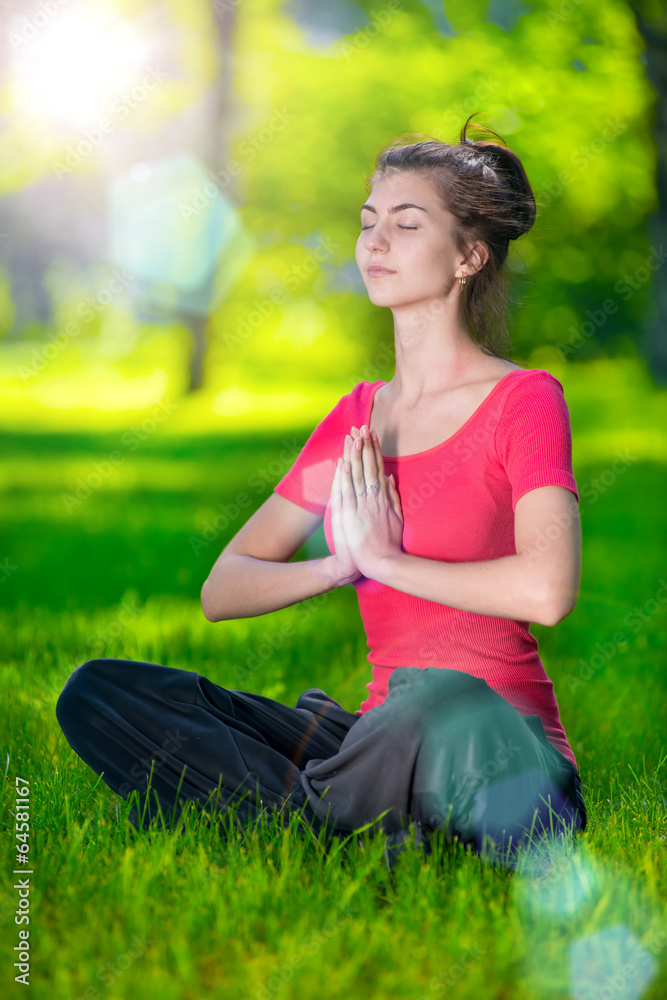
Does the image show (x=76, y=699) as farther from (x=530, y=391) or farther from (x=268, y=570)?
(x=530, y=391)

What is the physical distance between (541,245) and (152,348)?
24.3 feet

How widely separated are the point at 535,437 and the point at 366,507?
1.51 feet

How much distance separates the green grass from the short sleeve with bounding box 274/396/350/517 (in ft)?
3.10

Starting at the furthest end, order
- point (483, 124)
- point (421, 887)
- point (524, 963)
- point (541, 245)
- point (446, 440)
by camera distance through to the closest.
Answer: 1. point (541, 245)
2. point (483, 124)
3. point (446, 440)
4. point (421, 887)
5. point (524, 963)

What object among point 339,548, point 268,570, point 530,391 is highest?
point 530,391

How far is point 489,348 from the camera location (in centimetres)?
283

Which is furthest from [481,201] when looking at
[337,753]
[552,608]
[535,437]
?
[337,753]

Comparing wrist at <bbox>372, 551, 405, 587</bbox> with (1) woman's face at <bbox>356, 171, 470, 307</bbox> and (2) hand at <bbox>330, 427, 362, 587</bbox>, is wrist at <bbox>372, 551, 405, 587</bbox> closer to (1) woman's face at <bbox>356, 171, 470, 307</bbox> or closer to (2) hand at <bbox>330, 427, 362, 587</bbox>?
(2) hand at <bbox>330, 427, 362, 587</bbox>

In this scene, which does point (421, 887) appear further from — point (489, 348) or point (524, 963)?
point (489, 348)

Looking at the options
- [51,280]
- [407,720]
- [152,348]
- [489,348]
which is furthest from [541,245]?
[407,720]

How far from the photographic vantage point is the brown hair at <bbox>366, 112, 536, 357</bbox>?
2.70 metres

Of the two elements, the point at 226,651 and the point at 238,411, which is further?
the point at 238,411

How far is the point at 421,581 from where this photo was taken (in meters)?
2.36

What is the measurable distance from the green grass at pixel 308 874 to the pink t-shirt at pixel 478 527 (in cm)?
45
